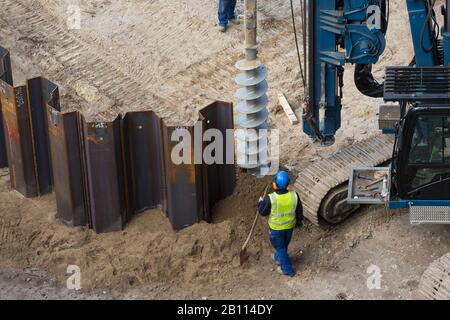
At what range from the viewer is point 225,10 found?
65.8 ft

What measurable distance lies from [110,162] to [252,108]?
2.22 m

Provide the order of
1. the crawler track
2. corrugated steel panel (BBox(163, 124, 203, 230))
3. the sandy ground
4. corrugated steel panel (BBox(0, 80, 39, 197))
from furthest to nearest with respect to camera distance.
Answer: corrugated steel panel (BBox(0, 80, 39, 197))
the crawler track
corrugated steel panel (BBox(163, 124, 203, 230))
the sandy ground

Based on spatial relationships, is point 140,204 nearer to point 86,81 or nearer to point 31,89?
point 31,89

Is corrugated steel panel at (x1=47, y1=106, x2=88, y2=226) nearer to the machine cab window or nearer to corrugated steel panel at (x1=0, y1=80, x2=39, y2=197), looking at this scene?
corrugated steel panel at (x1=0, y1=80, x2=39, y2=197)

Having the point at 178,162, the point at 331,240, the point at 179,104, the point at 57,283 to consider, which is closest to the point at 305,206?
the point at 331,240

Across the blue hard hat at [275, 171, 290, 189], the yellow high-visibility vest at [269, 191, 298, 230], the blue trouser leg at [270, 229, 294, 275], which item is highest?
the blue hard hat at [275, 171, 290, 189]

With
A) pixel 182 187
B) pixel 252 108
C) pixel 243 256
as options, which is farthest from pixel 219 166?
pixel 243 256

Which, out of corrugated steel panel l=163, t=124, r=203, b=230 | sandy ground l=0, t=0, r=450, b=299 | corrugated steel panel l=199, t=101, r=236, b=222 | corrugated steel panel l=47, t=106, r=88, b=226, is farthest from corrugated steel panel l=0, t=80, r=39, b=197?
corrugated steel panel l=199, t=101, r=236, b=222

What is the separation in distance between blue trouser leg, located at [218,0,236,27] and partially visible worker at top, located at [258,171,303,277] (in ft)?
23.8

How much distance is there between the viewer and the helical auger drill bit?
1439 centimetres

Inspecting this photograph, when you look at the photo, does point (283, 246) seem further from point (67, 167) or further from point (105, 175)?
point (67, 167)

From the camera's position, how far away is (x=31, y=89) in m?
15.0

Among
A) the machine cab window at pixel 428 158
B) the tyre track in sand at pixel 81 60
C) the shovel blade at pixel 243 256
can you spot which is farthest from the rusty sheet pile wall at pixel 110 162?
the tyre track in sand at pixel 81 60
